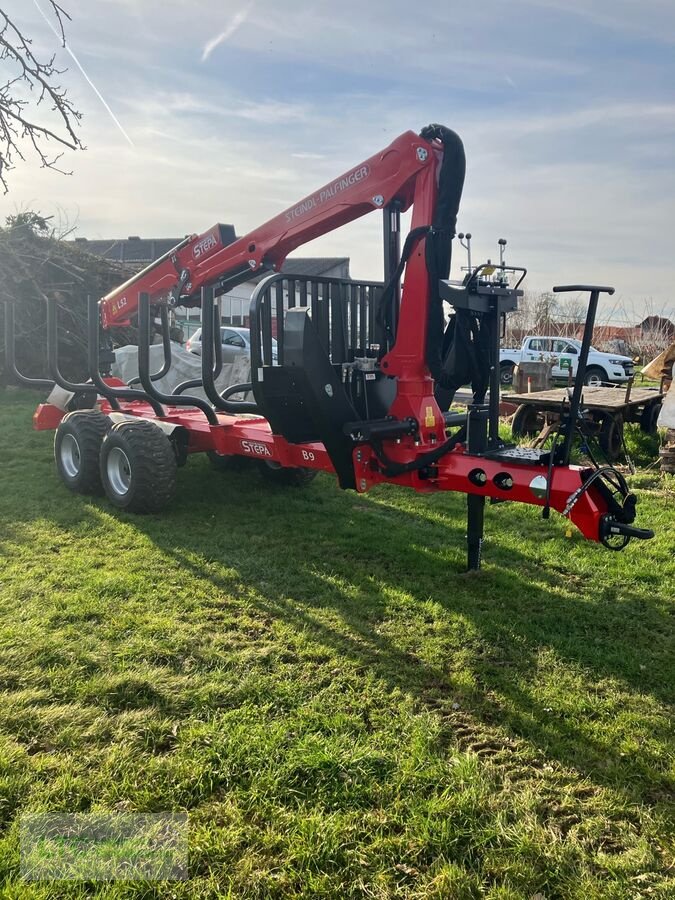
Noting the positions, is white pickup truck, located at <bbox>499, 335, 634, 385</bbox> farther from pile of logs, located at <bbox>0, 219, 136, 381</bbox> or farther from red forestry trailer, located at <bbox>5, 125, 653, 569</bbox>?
red forestry trailer, located at <bbox>5, 125, 653, 569</bbox>

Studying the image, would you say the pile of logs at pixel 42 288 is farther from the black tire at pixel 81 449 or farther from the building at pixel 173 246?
the black tire at pixel 81 449

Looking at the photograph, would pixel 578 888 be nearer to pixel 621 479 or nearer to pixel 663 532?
pixel 621 479

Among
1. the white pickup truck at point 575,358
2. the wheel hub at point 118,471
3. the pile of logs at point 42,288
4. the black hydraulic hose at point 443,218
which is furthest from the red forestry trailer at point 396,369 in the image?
the white pickup truck at point 575,358

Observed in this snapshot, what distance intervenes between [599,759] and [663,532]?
3.63 m

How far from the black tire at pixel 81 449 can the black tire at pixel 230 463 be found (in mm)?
1413

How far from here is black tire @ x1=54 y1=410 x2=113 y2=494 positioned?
6.89 metres

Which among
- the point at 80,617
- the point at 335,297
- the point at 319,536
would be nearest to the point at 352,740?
the point at 80,617

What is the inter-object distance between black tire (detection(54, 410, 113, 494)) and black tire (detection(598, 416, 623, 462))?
22.8 ft

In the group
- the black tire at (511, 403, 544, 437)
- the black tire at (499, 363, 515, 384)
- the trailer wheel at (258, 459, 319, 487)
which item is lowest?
the trailer wheel at (258, 459, 319, 487)

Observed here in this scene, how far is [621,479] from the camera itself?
3861 mm

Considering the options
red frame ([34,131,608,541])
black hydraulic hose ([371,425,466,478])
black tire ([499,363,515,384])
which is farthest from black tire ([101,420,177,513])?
black tire ([499,363,515,384])

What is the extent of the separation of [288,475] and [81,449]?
6.94ft

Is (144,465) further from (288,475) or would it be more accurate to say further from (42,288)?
(42,288)

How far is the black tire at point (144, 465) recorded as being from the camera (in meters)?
6.19
